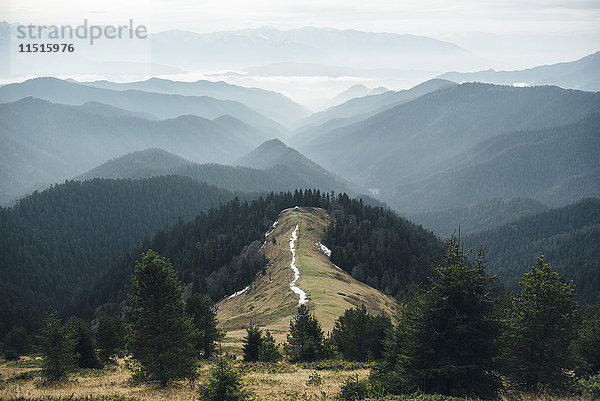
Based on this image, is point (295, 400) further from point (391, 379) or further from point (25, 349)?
point (25, 349)

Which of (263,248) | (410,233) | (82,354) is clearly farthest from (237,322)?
(410,233)

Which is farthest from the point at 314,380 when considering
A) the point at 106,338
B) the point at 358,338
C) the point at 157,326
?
the point at 106,338

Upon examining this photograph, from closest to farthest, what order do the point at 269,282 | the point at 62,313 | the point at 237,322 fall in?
the point at 237,322 → the point at 269,282 → the point at 62,313

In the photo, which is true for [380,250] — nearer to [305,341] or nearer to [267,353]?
[305,341]

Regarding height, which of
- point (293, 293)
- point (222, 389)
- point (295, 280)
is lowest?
point (222, 389)

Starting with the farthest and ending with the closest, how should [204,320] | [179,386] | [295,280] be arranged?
1. [295,280]
2. [204,320]
3. [179,386]

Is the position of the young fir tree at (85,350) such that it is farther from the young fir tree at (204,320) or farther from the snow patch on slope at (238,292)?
the snow patch on slope at (238,292)

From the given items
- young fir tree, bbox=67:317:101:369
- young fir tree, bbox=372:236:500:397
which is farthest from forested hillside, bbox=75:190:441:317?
young fir tree, bbox=372:236:500:397

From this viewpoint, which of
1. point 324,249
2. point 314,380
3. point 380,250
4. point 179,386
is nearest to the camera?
point 179,386
